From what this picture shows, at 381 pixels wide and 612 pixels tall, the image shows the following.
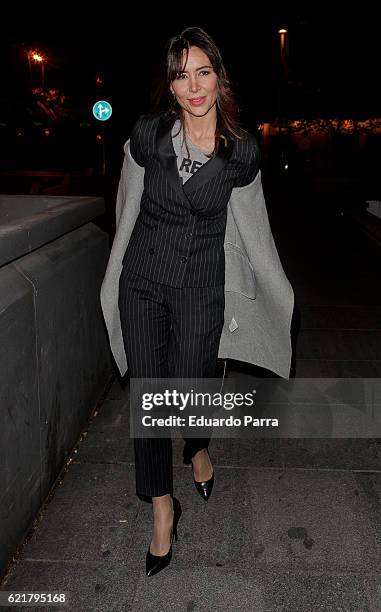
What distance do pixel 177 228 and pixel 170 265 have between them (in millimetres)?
159

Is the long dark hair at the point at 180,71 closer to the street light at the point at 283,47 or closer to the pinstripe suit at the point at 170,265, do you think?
the pinstripe suit at the point at 170,265

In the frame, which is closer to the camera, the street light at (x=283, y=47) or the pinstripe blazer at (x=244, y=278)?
the pinstripe blazer at (x=244, y=278)

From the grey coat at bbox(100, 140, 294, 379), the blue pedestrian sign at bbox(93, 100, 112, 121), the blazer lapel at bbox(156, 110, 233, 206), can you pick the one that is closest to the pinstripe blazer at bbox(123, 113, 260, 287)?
the blazer lapel at bbox(156, 110, 233, 206)

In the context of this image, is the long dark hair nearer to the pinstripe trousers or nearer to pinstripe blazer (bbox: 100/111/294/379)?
pinstripe blazer (bbox: 100/111/294/379)

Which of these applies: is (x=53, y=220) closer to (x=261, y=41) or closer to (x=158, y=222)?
(x=158, y=222)

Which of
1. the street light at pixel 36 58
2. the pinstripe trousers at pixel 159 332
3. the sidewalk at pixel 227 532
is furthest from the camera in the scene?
the street light at pixel 36 58

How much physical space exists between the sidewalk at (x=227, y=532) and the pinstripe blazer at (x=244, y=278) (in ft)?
2.16

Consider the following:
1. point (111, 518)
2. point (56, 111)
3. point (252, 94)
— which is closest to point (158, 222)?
point (111, 518)

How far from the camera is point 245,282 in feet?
10.3

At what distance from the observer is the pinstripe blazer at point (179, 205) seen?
2.62 metres

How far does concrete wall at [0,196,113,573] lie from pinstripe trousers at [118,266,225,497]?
451mm

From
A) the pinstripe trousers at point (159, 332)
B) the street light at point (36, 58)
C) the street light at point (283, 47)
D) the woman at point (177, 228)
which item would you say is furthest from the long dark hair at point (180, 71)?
the street light at point (36, 58)

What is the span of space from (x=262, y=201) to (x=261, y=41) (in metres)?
46.1

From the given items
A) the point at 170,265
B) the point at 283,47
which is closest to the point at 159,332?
the point at 170,265
